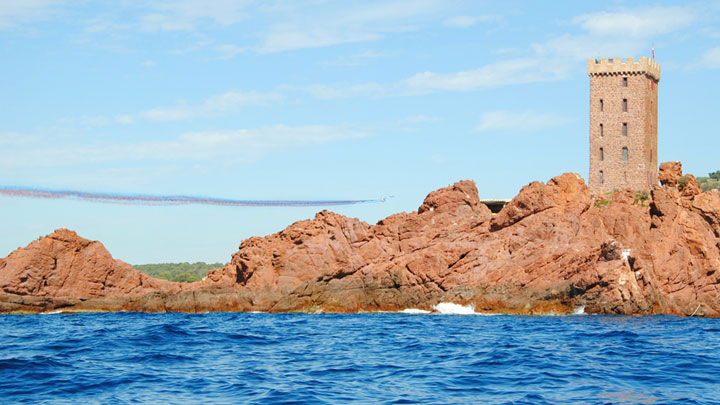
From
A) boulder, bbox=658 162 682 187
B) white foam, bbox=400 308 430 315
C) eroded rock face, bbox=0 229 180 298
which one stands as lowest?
white foam, bbox=400 308 430 315

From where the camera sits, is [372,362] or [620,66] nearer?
[372,362]

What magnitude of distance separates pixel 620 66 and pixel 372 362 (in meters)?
54.3

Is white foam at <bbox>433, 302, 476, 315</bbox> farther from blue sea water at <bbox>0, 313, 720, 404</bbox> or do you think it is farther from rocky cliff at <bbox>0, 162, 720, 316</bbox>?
blue sea water at <bbox>0, 313, 720, 404</bbox>

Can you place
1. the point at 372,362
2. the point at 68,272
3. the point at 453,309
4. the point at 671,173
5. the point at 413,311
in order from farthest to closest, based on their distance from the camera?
1. the point at 68,272
2. the point at 671,173
3. the point at 413,311
4. the point at 453,309
5. the point at 372,362

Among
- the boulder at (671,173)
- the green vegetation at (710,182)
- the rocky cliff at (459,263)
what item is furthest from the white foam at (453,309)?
the green vegetation at (710,182)

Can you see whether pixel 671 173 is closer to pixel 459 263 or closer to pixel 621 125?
pixel 459 263

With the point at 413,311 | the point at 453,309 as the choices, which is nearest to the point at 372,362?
the point at 453,309

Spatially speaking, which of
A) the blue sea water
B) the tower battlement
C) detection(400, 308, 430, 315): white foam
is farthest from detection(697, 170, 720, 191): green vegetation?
the blue sea water

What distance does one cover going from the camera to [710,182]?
16250 cm

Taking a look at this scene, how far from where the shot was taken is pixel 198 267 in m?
177

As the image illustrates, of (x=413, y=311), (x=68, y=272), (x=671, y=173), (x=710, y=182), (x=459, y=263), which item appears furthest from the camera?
(x=710, y=182)

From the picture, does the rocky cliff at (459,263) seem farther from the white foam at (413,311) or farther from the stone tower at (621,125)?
the stone tower at (621,125)

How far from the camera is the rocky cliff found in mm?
48719

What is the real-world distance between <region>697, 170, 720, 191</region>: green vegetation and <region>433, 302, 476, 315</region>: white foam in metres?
102
